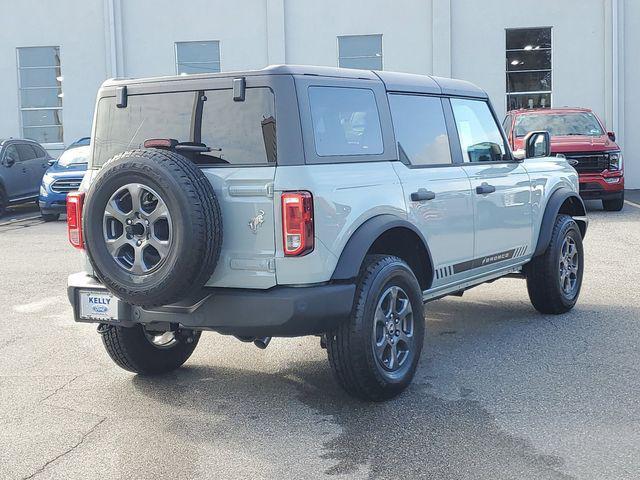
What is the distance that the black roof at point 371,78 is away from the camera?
5.10 metres

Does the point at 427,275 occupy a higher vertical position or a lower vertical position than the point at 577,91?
lower

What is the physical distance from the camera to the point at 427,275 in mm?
6016

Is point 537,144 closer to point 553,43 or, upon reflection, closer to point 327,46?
point 553,43

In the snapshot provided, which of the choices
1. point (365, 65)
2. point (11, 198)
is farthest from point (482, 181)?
point (365, 65)

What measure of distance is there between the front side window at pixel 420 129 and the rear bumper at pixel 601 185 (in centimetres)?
1035

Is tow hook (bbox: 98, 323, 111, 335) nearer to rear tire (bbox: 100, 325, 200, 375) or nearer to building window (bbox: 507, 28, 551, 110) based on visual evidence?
rear tire (bbox: 100, 325, 200, 375)

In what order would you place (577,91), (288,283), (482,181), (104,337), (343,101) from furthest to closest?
(577,91), (482,181), (104,337), (343,101), (288,283)

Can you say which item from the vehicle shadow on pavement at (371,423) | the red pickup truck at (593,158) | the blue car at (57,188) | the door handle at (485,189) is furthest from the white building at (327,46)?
the vehicle shadow on pavement at (371,423)

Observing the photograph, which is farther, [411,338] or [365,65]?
[365,65]

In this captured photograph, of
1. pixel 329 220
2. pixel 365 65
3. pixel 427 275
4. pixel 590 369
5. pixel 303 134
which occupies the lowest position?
pixel 590 369

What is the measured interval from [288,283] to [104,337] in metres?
1.60

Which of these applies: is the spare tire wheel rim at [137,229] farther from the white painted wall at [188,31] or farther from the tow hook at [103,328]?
the white painted wall at [188,31]

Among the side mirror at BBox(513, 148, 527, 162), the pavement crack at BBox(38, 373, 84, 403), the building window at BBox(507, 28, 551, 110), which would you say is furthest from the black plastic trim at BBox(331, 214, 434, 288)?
the building window at BBox(507, 28, 551, 110)

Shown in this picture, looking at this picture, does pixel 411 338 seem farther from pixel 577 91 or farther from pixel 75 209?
pixel 577 91
